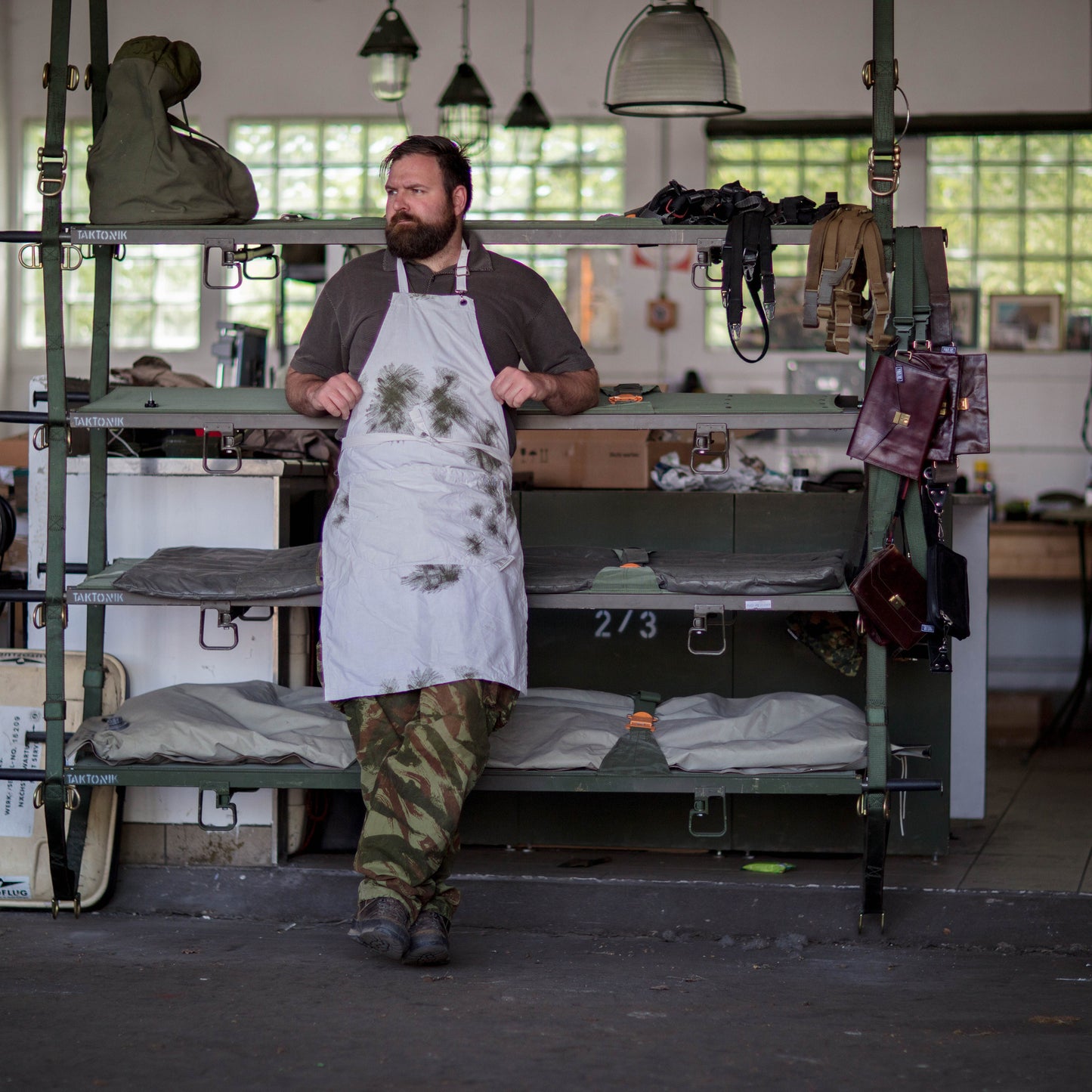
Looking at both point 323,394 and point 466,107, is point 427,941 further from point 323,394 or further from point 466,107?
point 466,107

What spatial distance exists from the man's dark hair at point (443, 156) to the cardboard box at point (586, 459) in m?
0.88

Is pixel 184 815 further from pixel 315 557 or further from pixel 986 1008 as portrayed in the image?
pixel 986 1008

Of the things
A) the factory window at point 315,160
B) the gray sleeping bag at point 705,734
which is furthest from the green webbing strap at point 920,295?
the factory window at point 315,160

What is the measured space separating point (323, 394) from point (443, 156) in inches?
27.5

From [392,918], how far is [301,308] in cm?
640

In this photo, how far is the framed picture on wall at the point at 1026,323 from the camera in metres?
8.27

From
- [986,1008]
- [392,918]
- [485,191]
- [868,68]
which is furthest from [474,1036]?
[485,191]

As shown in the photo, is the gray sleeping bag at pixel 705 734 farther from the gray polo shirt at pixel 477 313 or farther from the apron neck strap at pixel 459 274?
the apron neck strap at pixel 459 274

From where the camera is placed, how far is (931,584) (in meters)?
3.64

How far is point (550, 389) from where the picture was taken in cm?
359

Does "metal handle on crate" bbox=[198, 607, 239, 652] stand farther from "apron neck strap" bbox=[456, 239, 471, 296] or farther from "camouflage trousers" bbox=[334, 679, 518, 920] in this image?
"apron neck strap" bbox=[456, 239, 471, 296]

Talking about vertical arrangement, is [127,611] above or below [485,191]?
below

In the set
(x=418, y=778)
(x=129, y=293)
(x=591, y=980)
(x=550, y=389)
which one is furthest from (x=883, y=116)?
(x=129, y=293)

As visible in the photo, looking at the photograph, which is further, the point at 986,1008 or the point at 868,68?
the point at 868,68
